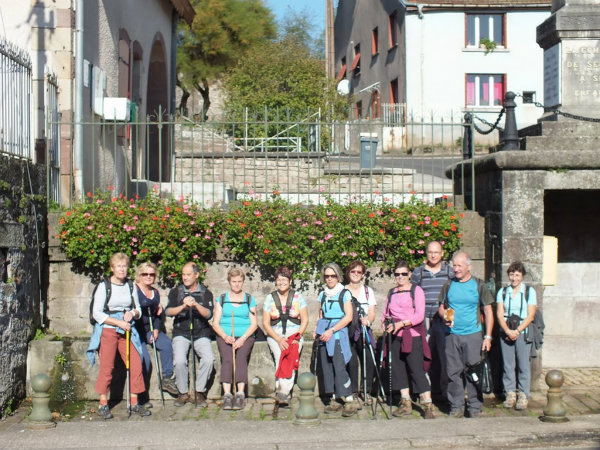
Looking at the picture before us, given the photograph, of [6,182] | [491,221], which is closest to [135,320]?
[6,182]

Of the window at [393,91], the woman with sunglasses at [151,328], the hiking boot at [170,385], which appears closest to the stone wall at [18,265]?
the woman with sunglasses at [151,328]

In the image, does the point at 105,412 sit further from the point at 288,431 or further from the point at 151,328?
the point at 288,431

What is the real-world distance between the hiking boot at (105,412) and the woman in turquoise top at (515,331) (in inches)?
153

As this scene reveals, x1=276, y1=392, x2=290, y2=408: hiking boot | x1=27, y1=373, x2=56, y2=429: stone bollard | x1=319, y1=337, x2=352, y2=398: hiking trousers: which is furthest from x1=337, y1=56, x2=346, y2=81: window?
x1=27, y1=373, x2=56, y2=429: stone bollard

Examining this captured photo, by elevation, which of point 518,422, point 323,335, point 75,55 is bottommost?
point 518,422

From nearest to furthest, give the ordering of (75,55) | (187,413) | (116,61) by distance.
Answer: (187,413), (75,55), (116,61)

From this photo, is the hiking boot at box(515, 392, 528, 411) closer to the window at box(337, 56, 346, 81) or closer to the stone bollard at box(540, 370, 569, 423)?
the stone bollard at box(540, 370, 569, 423)

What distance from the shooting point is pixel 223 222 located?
9383mm

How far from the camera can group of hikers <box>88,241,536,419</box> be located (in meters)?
8.21

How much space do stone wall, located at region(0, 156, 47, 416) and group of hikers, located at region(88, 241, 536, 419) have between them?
85 centimetres

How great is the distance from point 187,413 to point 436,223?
11.0 ft

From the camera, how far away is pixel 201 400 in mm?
8570

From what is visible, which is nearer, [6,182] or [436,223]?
[6,182]

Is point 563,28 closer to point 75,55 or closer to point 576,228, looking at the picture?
point 576,228
